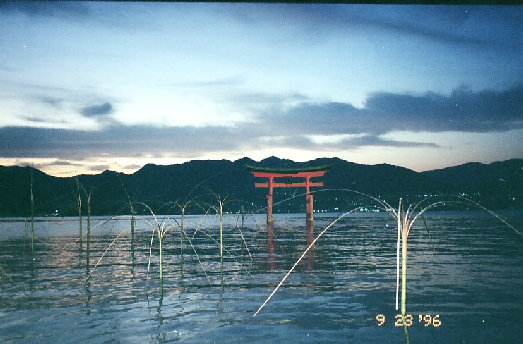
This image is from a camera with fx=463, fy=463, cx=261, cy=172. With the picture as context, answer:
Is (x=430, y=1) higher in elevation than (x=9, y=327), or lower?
higher

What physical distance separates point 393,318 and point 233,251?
10.9 metres

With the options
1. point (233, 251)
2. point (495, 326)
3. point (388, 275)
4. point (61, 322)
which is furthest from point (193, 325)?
point (233, 251)

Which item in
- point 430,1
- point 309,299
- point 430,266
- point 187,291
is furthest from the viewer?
point 430,266

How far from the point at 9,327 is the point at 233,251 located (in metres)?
11.2

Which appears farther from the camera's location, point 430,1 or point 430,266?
point 430,266

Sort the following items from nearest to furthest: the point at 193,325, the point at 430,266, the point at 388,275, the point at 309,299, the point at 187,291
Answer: the point at 193,325, the point at 309,299, the point at 187,291, the point at 388,275, the point at 430,266

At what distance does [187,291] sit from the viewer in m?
8.67

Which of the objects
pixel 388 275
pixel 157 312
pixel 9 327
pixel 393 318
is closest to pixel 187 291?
pixel 157 312

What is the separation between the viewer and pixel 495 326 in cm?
611

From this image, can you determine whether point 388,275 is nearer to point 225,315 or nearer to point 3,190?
point 225,315

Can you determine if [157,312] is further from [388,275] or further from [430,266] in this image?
[430,266]

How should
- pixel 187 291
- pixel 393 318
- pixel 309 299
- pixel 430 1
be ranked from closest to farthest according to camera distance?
pixel 430 1, pixel 393 318, pixel 309 299, pixel 187 291

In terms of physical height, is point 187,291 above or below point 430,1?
below

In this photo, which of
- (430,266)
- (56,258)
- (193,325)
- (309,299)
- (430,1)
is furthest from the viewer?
(56,258)
